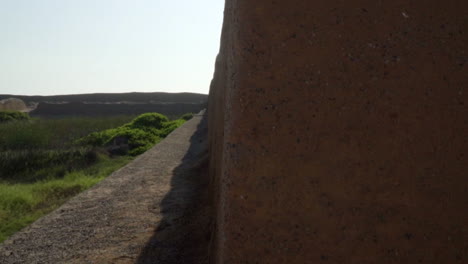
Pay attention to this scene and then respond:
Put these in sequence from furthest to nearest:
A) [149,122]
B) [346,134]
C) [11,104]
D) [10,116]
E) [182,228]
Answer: [11,104] → [10,116] → [149,122] → [182,228] → [346,134]

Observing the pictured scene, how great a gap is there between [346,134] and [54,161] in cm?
1167

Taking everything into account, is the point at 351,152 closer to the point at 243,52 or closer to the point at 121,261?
the point at 243,52

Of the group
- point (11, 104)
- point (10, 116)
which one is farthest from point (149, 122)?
point (11, 104)

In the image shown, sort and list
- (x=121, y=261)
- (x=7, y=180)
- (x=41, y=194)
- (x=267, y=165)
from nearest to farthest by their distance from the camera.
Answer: (x=267, y=165) → (x=121, y=261) → (x=41, y=194) → (x=7, y=180)

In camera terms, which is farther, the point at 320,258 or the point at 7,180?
the point at 7,180

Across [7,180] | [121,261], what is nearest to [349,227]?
[121,261]

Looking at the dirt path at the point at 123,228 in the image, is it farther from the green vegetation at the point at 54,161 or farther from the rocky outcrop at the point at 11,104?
the rocky outcrop at the point at 11,104

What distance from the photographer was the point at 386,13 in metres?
1.25

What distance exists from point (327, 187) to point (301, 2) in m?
0.50

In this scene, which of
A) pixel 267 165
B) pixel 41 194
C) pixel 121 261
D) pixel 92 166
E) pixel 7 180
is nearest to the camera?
pixel 267 165

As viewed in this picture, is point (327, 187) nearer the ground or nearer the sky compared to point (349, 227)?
nearer the sky

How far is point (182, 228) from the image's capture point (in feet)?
9.37

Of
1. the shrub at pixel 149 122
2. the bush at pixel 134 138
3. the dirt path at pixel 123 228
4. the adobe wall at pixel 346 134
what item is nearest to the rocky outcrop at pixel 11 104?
the shrub at pixel 149 122

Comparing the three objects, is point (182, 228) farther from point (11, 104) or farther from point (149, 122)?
point (11, 104)
